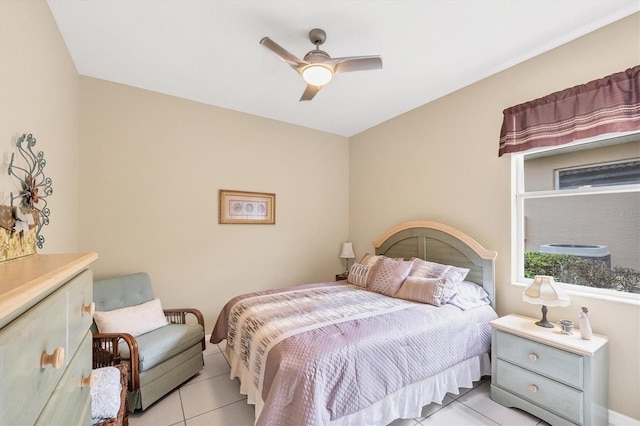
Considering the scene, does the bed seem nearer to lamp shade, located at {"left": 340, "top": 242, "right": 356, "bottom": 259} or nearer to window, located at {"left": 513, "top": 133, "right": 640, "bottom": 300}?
window, located at {"left": 513, "top": 133, "right": 640, "bottom": 300}

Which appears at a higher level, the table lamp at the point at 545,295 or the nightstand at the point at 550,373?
the table lamp at the point at 545,295

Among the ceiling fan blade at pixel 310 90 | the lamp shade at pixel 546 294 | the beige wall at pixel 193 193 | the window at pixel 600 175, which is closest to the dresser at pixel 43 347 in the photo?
the ceiling fan blade at pixel 310 90

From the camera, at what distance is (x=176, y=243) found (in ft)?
10.6

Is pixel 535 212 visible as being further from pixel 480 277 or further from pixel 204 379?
pixel 204 379

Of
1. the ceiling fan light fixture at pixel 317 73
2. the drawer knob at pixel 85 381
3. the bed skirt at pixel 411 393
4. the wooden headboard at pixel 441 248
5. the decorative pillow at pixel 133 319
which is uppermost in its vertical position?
the ceiling fan light fixture at pixel 317 73

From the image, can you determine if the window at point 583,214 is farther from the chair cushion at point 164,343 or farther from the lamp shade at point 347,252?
the chair cushion at point 164,343

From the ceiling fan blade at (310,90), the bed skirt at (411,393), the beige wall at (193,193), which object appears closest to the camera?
→ the bed skirt at (411,393)

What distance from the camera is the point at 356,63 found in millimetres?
2080

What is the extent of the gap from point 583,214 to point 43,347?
10.8ft

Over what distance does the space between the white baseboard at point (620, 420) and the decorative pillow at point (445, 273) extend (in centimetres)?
127

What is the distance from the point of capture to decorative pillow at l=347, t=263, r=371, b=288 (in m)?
3.20

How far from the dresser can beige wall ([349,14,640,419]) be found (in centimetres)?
309

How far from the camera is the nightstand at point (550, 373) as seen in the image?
1.83 meters

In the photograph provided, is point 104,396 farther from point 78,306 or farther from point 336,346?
point 336,346
